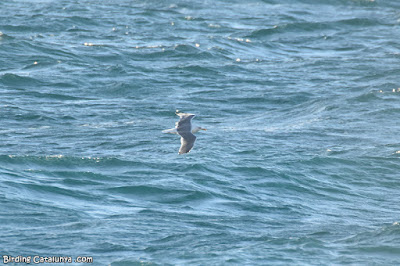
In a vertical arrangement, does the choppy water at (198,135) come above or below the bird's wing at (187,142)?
below

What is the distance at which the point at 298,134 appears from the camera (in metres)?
20.9

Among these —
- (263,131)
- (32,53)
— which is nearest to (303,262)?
(263,131)

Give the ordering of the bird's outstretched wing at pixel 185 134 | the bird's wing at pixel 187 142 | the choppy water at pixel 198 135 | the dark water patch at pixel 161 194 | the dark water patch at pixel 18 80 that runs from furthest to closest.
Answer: the dark water patch at pixel 18 80 → the dark water patch at pixel 161 194 → the bird's outstretched wing at pixel 185 134 → the bird's wing at pixel 187 142 → the choppy water at pixel 198 135

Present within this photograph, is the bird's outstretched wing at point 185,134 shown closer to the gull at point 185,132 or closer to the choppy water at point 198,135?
the gull at point 185,132

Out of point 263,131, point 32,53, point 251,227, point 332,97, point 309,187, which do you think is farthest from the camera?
point 32,53

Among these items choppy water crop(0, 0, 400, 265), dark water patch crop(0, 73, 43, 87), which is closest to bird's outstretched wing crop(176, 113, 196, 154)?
choppy water crop(0, 0, 400, 265)

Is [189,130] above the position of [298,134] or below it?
above

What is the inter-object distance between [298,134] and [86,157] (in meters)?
5.94

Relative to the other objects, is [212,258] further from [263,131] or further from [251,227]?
[263,131]

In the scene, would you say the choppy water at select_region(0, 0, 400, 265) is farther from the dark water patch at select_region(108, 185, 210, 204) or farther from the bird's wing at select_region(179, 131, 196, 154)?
the bird's wing at select_region(179, 131, 196, 154)

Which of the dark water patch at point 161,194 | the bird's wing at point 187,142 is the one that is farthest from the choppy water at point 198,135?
the bird's wing at point 187,142

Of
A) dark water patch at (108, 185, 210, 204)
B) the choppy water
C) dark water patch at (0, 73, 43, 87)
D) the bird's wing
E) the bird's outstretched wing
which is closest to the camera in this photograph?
the choppy water

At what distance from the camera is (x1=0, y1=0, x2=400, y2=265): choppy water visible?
551 inches

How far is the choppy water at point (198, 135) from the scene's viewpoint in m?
14.0
